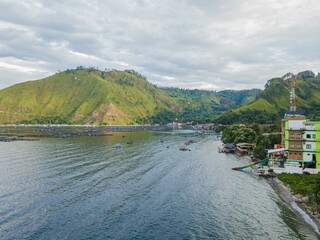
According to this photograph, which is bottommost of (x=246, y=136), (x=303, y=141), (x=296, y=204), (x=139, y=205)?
(x=296, y=204)

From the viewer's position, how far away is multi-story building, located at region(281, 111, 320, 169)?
66.0 meters

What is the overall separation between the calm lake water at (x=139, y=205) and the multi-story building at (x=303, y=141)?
14.6 m

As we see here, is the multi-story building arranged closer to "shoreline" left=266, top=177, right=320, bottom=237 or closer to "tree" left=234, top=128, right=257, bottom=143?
"shoreline" left=266, top=177, right=320, bottom=237

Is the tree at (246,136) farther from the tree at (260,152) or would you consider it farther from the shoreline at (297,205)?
the shoreline at (297,205)

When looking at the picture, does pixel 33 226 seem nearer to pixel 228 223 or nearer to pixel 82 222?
pixel 82 222

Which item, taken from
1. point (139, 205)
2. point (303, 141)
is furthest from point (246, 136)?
point (139, 205)

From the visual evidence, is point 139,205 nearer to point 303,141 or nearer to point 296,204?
point 296,204

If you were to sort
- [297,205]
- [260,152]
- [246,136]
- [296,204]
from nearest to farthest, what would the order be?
[297,205] → [296,204] → [260,152] → [246,136]

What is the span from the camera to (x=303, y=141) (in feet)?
222

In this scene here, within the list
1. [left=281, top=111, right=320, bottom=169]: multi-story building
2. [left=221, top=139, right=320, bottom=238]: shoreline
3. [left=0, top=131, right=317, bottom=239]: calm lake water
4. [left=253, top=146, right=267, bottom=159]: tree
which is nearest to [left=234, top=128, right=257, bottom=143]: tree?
[left=253, top=146, right=267, bottom=159]: tree

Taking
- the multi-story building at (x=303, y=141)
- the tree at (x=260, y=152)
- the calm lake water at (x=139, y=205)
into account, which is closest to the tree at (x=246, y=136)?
the tree at (x=260, y=152)

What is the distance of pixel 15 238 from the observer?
1342 inches

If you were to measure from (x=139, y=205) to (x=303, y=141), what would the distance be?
55095mm

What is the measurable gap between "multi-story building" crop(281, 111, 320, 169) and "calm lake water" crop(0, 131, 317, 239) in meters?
14.6
